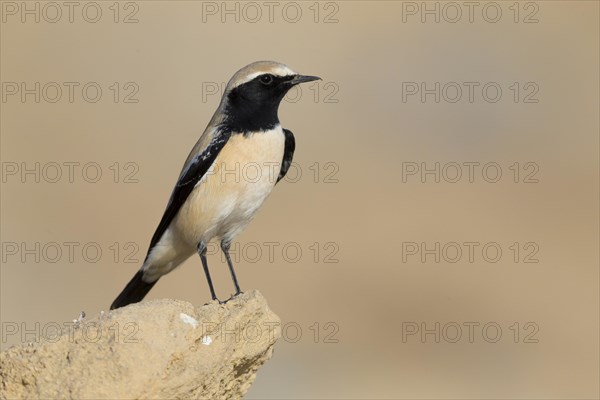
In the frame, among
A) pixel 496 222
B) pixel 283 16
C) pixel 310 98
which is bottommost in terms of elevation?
pixel 496 222

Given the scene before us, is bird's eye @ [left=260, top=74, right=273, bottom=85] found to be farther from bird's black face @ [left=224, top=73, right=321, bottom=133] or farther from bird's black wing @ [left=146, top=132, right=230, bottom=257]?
bird's black wing @ [left=146, top=132, right=230, bottom=257]

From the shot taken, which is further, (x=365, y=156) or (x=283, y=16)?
(x=283, y=16)

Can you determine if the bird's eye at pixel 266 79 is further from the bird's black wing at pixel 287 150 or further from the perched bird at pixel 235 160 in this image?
the bird's black wing at pixel 287 150

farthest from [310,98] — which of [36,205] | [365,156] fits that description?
[36,205]

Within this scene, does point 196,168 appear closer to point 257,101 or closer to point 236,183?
point 236,183

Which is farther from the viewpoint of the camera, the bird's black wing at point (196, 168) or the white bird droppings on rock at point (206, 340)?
the bird's black wing at point (196, 168)

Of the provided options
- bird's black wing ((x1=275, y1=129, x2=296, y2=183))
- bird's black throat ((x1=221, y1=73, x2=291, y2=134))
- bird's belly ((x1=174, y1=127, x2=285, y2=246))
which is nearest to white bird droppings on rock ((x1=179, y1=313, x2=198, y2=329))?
bird's belly ((x1=174, y1=127, x2=285, y2=246))

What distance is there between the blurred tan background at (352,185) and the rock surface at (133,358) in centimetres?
955

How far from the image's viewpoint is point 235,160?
10914 millimetres

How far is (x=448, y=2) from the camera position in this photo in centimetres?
3519

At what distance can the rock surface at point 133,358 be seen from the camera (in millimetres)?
7477

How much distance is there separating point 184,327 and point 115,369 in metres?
0.65

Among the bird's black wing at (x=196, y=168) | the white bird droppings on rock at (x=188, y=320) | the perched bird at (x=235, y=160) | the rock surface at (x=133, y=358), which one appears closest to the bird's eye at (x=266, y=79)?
the perched bird at (x=235, y=160)

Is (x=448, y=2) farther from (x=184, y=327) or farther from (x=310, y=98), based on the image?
(x=184, y=327)
